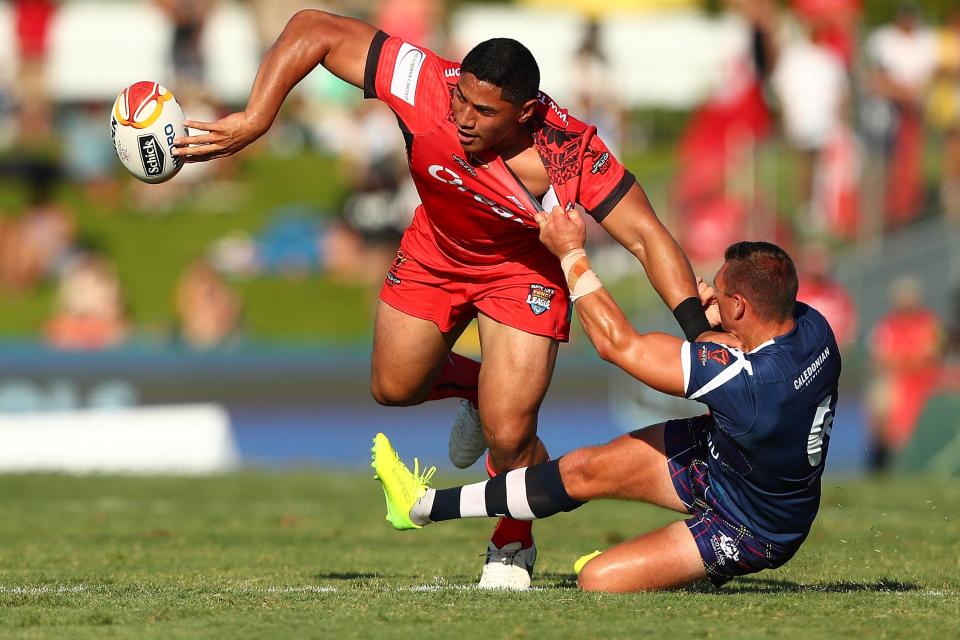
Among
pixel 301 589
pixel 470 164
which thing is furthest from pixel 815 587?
pixel 470 164

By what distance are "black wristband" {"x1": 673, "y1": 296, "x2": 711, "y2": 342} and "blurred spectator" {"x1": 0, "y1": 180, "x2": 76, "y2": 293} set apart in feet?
44.4

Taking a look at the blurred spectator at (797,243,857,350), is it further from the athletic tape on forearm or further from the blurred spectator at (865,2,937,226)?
the athletic tape on forearm

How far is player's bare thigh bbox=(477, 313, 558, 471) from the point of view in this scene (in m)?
7.08

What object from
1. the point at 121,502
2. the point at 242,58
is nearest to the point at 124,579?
the point at 121,502

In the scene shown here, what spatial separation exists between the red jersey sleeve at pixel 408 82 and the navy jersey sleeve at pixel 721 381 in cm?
172

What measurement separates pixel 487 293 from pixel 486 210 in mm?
535

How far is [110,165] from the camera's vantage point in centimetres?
2069

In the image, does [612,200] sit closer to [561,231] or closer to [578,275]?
[561,231]

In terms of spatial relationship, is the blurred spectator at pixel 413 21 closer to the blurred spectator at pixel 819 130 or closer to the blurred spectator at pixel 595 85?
the blurred spectator at pixel 595 85

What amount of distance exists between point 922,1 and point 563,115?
20737 millimetres

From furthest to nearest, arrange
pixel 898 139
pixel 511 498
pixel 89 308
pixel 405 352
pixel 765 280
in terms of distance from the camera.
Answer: pixel 89 308 < pixel 898 139 < pixel 405 352 < pixel 511 498 < pixel 765 280

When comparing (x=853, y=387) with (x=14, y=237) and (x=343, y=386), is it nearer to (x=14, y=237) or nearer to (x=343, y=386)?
(x=343, y=386)

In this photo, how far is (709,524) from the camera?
253 inches

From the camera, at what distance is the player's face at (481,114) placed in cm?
654
